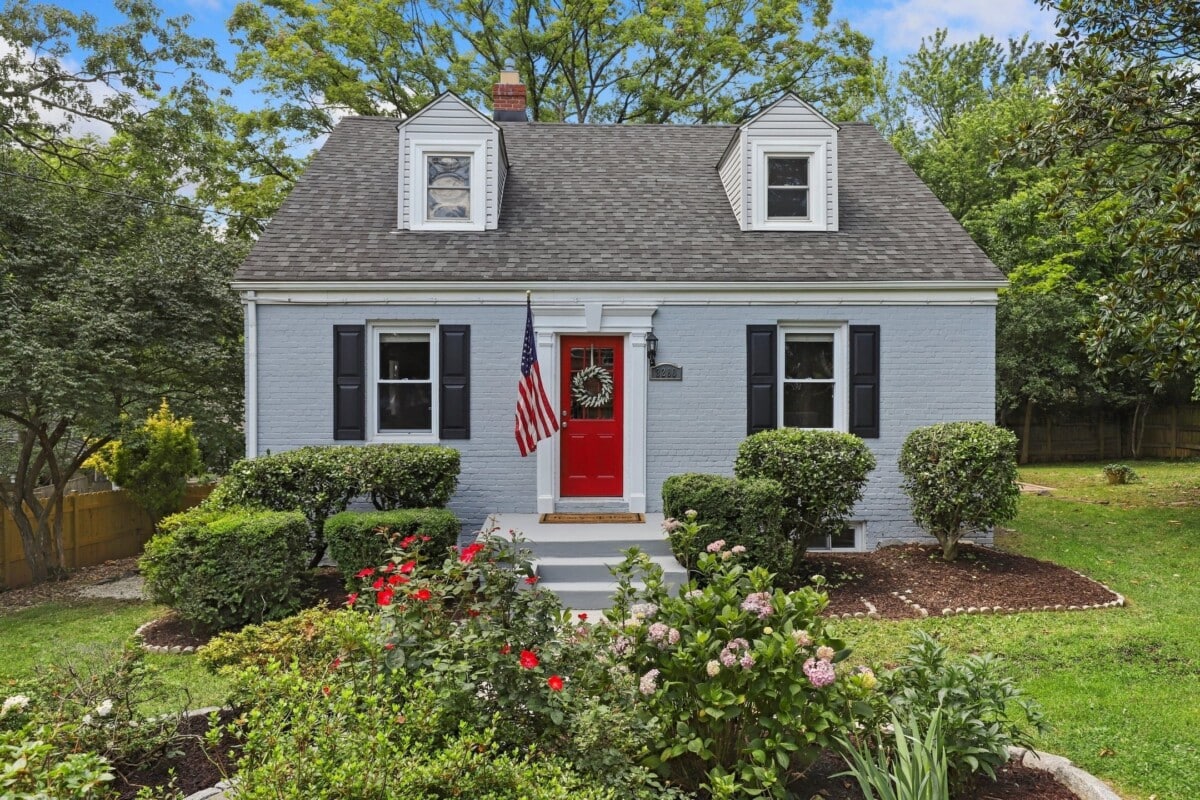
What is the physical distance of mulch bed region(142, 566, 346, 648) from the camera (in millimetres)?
6109

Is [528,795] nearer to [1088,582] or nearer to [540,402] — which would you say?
[540,402]

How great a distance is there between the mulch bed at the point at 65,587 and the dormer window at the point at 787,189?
10.1 meters

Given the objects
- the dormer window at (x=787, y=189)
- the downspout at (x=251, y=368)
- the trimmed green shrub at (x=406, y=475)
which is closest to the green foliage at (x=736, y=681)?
the trimmed green shrub at (x=406, y=475)

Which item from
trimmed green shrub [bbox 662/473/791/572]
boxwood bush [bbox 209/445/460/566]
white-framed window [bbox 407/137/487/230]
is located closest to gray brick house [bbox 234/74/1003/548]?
white-framed window [bbox 407/137/487/230]

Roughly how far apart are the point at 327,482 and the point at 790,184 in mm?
7235

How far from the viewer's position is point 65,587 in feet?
30.0

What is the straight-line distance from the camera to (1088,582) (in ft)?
23.7

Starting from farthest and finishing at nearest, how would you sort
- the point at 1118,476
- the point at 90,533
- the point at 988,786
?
the point at 1118,476 → the point at 90,533 → the point at 988,786

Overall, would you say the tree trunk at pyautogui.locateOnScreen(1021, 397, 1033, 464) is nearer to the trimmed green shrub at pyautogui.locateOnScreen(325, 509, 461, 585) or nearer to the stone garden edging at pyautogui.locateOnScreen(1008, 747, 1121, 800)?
the trimmed green shrub at pyautogui.locateOnScreen(325, 509, 461, 585)

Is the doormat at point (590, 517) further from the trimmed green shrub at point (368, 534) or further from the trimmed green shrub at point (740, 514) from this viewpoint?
the trimmed green shrub at point (368, 534)

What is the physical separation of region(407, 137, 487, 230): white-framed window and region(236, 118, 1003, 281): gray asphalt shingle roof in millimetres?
267

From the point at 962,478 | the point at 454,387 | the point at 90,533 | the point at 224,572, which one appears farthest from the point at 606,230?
the point at 90,533

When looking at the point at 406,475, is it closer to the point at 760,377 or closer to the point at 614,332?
the point at 614,332

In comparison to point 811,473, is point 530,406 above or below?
above
